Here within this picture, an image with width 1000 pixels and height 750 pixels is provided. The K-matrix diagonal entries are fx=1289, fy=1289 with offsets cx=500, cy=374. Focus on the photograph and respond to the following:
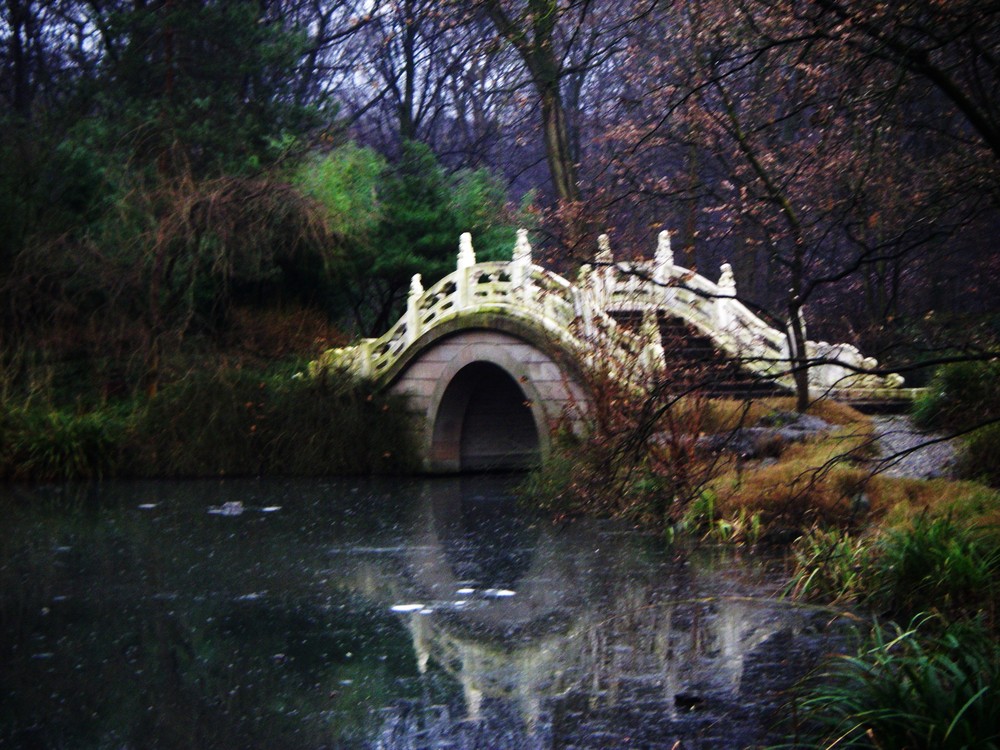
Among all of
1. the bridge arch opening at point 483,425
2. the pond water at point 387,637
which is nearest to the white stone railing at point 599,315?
the bridge arch opening at point 483,425

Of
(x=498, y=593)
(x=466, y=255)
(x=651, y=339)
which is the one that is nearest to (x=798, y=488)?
(x=651, y=339)

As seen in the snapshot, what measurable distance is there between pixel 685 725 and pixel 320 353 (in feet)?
51.5

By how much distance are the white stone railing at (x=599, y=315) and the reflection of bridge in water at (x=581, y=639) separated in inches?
111

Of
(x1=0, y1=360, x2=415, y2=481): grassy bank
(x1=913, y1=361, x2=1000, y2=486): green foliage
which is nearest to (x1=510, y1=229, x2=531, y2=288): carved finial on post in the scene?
(x1=0, y1=360, x2=415, y2=481): grassy bank

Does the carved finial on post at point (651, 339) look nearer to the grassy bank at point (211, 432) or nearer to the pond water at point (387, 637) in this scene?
the pond water at point (387, 637)

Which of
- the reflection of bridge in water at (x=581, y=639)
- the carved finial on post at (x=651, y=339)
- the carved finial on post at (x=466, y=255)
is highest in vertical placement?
the carved finial on post at (x=466, y=255)

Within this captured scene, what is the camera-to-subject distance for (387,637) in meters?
9.52

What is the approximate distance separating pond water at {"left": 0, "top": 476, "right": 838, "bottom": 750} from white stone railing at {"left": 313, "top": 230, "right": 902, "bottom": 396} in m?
2.51

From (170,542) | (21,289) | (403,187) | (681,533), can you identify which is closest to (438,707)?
(681,533)

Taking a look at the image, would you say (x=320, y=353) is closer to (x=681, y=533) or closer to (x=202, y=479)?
(x=202, y=479)

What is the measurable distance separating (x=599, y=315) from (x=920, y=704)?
10710mm

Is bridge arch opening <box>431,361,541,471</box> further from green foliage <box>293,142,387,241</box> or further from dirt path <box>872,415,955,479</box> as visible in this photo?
dirt path <box>872,415,955,479</box>

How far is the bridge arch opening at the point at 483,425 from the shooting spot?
837 inches

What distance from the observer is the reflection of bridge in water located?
7.16 meters
